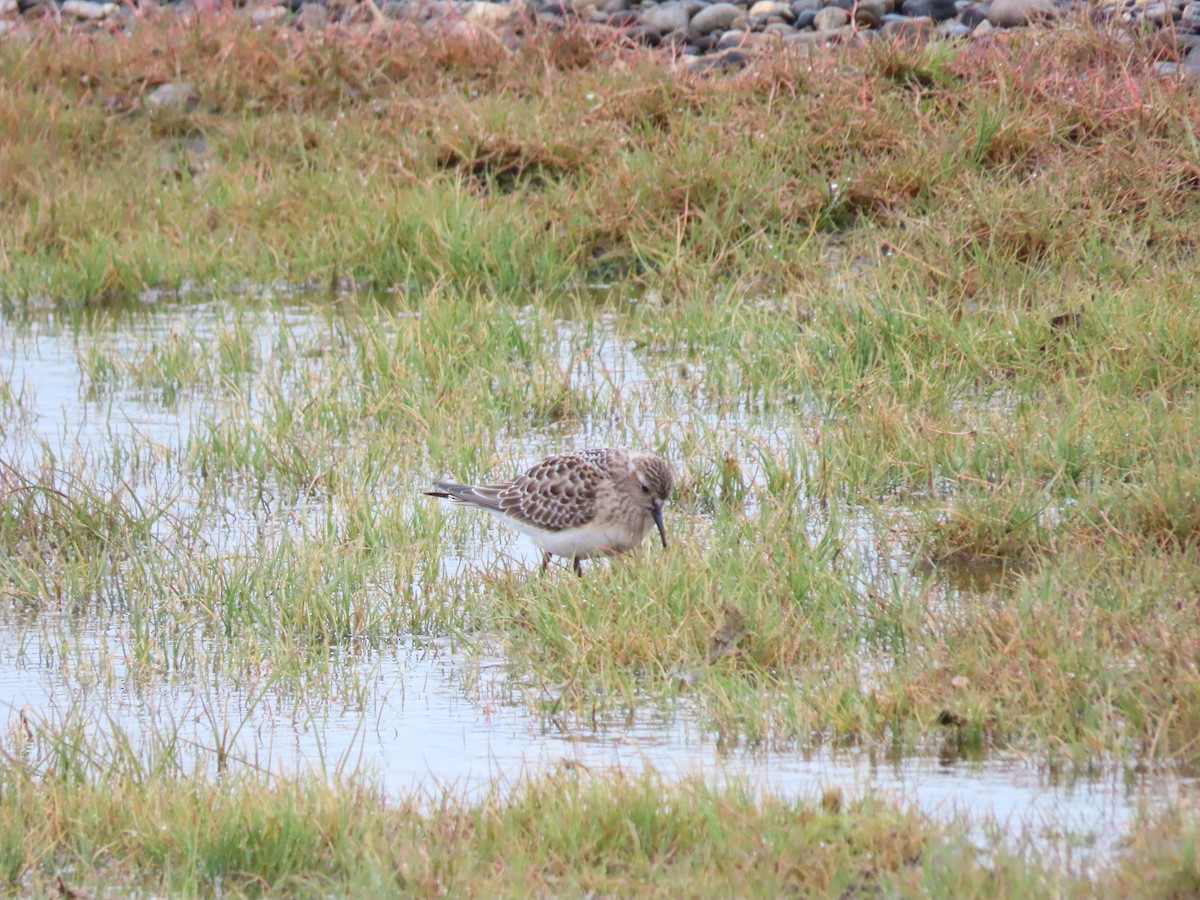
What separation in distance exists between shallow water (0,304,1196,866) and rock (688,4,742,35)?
7196 mm

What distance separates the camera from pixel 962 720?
5484 mm

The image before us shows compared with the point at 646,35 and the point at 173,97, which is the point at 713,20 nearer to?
the point at 646,35

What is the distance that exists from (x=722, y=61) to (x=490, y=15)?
2.58 metres

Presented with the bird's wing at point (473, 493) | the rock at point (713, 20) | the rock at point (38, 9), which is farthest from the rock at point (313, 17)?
the bird's wing at point (473, 493)

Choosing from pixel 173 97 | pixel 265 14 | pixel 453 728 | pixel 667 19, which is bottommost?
pixel 453 728

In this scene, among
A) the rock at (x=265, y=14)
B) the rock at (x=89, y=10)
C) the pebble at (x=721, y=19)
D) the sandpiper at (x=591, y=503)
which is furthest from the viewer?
the rock at (x=89, y=10)

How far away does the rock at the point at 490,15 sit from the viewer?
51.5 feet

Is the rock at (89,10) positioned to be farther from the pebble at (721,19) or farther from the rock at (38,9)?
the rock at (38,9)

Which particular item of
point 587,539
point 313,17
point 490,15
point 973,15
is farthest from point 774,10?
point 587,539

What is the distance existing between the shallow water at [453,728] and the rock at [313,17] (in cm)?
812

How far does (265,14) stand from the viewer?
53.9ft

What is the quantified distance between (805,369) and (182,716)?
4.45 metres

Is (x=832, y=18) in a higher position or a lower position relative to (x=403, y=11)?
higher

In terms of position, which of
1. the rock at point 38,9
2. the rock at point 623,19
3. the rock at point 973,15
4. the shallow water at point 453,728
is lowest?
the shallow water at point 453,728
